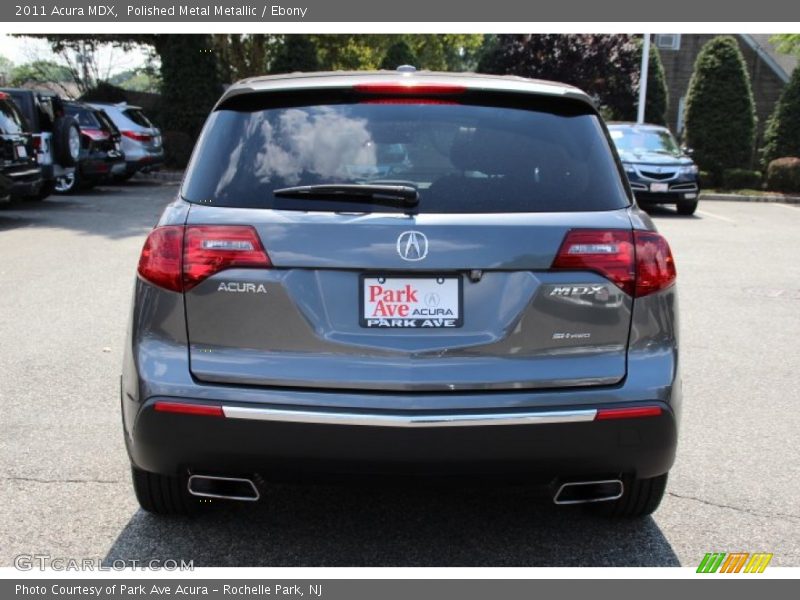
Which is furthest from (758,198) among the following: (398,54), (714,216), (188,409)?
(188,409)

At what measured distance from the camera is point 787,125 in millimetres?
27234

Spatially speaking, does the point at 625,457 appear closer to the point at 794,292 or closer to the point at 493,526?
the point at 493,526

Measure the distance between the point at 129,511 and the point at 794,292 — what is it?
796cm

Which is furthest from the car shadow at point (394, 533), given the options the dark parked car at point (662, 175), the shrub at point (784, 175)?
the shrub at point (784, 175)

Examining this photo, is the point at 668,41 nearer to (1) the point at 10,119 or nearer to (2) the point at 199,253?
(1) the point at 10,119

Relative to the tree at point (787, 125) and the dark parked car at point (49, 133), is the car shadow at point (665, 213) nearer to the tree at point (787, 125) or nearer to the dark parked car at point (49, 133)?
the tree at point (787, 125)

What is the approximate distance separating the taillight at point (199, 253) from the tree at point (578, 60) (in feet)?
110

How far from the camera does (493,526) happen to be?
3.79 meters

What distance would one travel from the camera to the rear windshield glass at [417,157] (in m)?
3.20

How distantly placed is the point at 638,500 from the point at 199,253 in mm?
1941

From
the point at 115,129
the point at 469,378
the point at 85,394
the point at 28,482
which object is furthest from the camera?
the point at 115,129

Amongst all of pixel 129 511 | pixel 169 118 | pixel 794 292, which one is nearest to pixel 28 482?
pixel 129 511

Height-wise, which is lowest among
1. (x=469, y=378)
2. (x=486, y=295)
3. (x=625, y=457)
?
(x=625, y=457)

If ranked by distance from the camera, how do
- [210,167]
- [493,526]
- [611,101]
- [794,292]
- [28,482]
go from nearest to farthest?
[210,167]
[493,526]
[28,482]
[794,292]
[611,101]
